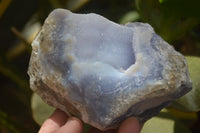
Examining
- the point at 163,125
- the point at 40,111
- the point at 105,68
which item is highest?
the point at 105,68

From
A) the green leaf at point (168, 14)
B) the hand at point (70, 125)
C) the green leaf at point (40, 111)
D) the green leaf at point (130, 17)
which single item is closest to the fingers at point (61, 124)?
the hand at point (70, 125)

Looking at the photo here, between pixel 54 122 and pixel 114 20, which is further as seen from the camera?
pixel 114 20

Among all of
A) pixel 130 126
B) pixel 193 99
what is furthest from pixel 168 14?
pixel 130 126

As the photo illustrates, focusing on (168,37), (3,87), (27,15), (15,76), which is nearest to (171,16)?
(168,37)

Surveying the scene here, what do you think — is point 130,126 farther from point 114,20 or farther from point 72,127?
point 114,20

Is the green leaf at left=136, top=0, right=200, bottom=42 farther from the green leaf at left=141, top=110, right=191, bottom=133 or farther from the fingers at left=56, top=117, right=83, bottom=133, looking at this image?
the fingers at left=56, top=117, right=83, bottom=133

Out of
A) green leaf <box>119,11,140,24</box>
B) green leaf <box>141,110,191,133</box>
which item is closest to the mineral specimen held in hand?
green leaf <box>141,110,191,133</box>

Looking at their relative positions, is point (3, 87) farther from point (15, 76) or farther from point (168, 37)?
point (168, 37)
